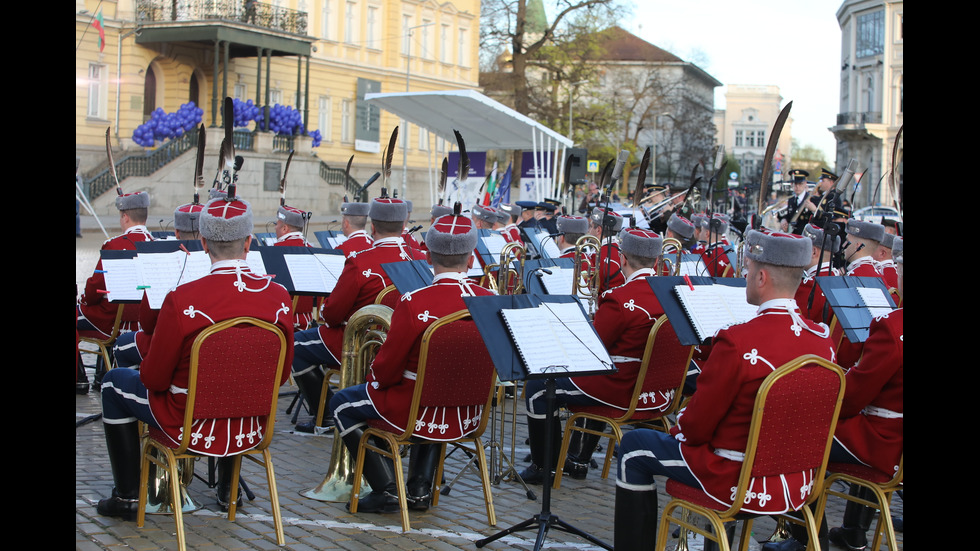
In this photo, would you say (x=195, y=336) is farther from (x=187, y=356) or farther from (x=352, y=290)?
(x=352, y=290)

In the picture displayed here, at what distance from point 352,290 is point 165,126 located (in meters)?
25.3

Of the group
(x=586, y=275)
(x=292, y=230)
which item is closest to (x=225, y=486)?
(x=586, y=275)

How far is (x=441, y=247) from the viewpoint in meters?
5.16

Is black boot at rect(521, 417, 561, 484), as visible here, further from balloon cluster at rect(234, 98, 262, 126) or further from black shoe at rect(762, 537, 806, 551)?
balloon cluster at rect(234, 98, 262, 126)

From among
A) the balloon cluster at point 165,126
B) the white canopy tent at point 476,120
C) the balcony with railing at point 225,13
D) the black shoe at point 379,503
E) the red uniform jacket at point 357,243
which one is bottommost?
the black shoe at point 379,503

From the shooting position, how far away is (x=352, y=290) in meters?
6.69

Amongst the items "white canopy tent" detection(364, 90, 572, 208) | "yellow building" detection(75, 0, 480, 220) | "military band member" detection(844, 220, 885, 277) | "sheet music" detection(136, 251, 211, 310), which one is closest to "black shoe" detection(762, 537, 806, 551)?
"military band member" detection(844, 220, 885, 277)

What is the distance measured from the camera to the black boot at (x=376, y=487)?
17.5ft

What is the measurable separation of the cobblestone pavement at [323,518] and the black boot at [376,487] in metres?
0.07

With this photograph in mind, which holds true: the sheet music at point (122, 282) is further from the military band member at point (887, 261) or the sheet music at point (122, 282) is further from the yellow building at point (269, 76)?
the yellow building at point (269, 76)

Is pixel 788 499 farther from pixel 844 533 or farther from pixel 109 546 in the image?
pixel 109 546

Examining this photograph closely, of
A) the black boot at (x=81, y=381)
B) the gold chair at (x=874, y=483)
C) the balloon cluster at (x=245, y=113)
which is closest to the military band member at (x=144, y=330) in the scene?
the black boot at (x=81, y=381)

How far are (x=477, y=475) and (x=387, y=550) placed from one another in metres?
1.59
